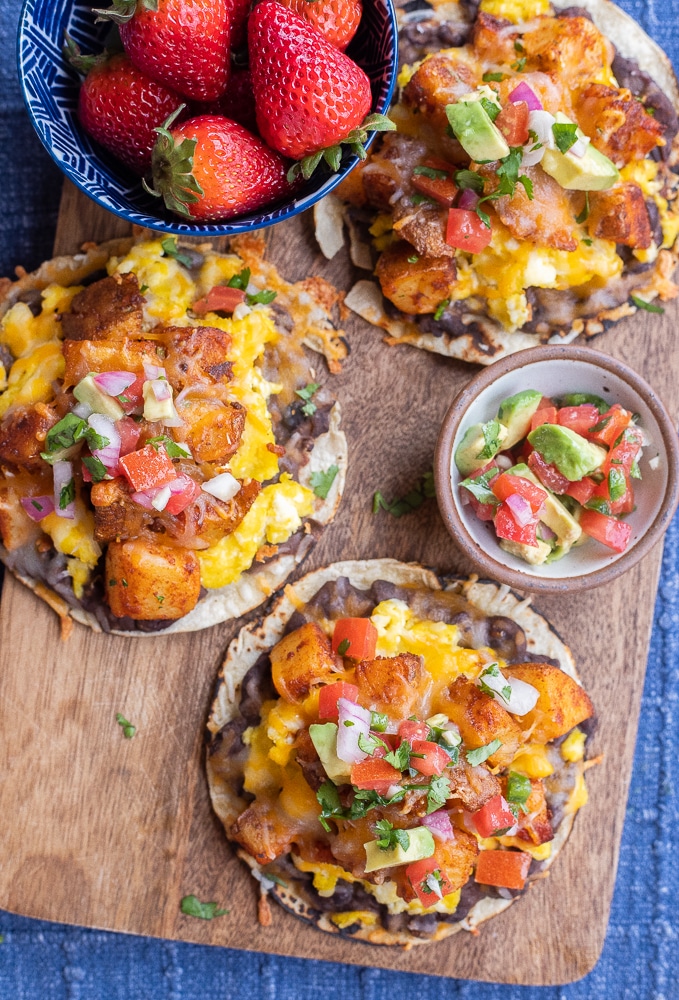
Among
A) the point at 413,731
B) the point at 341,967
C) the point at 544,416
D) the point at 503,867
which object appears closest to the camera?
the point at 413,731

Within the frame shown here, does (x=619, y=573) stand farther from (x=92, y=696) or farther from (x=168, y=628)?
(x=92, y=696)

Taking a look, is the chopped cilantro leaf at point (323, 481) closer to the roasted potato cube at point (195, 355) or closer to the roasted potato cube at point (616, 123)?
the roasted potato cube at point (195, 355)

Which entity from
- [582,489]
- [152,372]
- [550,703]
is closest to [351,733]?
[550,703]

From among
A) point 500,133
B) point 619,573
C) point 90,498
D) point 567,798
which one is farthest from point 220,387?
point 567,798

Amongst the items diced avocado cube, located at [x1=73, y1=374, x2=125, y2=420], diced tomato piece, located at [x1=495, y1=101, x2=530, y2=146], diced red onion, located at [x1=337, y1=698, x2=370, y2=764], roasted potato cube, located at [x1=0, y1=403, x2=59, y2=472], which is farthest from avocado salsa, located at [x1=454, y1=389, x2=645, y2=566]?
roasted potato cube, located at [x1=0, y1=403, x2=59, y2=472]

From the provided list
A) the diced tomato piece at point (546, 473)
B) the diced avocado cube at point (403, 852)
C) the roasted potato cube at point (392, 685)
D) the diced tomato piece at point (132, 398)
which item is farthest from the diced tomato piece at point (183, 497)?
the diced avocado cube at point (403, 852)

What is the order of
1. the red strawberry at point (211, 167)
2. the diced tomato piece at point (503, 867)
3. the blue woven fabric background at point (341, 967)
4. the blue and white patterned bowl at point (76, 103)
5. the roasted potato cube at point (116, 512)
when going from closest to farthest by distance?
the red strawberry at point (211, 167) → the blue and white patterned bowl at point (76, 103) → the roasted potato cube at point (116, 512) → the diced tomato piece at point (503, 867) → the blue woven fabric background at point (341, 967)

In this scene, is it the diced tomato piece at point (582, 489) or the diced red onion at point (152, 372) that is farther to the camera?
the diced tomato piece at point (582, 489)

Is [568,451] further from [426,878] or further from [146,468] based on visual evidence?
[426,878]
